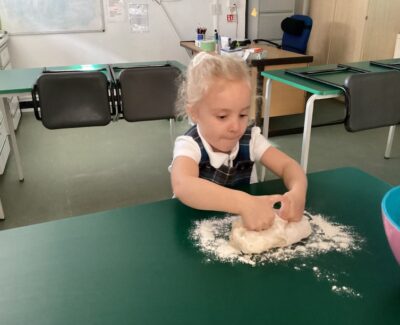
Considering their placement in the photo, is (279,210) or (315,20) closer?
(279,210)

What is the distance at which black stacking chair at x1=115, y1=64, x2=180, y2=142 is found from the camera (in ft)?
6.86

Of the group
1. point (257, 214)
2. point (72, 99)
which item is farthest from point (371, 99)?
point (72, 99)

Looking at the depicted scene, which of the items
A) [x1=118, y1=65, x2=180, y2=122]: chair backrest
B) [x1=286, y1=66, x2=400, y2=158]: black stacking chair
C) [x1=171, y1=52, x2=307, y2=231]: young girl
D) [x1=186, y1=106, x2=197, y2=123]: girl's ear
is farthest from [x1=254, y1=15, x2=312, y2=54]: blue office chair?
[x1=186, y1=106, x2=197, y2=123]: girl's ear

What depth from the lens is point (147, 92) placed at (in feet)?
7.03

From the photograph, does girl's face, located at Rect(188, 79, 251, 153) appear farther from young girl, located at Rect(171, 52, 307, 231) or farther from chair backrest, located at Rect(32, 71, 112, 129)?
chair backrest, located at Rect(32, 71, 112, 129)

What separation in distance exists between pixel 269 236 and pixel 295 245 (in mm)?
53

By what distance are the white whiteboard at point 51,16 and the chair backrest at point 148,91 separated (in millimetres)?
2446

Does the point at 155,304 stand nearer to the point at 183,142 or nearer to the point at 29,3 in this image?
the point at 183,142

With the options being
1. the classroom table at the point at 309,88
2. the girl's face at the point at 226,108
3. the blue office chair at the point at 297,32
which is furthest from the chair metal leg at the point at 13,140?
the blue office chair at the point at 297,32

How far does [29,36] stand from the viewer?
13.4ft

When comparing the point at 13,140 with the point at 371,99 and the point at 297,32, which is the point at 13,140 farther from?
the point at 297,32

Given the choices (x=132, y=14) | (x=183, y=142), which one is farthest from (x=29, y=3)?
Result: (x=183, y=142)

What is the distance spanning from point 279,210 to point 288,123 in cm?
315

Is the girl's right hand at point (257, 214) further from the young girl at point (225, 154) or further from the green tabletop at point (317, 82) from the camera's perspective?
the green tabletop at point (317, 82)
